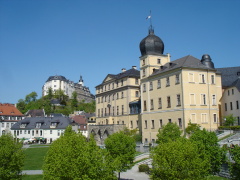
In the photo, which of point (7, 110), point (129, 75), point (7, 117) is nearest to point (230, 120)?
point (129, 75)

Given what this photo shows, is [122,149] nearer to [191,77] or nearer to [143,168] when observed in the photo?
[143,168]

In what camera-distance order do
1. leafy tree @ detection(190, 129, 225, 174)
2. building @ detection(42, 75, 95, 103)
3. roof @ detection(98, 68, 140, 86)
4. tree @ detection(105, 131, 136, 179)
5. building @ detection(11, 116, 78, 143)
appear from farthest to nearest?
building @ detection(42, 75, 95, 103) < building @ detection(11, 116, 78, 143) < roof @ detection(98, 68, 140, 86) < tree @ detection(105, 131, 136, 179) < leafy tree @ detection(190, 129, 225, 174)

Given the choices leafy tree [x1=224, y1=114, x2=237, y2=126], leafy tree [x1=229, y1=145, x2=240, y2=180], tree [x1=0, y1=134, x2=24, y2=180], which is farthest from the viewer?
leafy tree [x1=224, y1=114, x2=237, y2=126]

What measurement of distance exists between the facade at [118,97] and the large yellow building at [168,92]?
0.66 ft

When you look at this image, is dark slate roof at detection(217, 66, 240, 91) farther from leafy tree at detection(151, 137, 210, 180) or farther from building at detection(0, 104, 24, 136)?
building at detection(0, 104, 24, 136)

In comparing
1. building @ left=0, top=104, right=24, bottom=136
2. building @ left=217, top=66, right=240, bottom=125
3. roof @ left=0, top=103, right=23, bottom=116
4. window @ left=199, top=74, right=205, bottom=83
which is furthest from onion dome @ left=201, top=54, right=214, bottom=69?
roof @ left=0, top=103, right=23, bottom=116

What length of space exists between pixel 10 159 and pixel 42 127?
55.5 metres

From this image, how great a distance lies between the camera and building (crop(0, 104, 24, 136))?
79.1m

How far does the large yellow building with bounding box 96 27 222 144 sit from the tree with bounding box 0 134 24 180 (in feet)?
88.3

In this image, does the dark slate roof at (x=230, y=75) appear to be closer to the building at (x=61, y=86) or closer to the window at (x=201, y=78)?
the window at (x=201, y=78)

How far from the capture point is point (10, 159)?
20.1 m

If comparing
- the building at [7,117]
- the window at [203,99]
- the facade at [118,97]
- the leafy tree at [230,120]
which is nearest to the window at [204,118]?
the window at [203,99]

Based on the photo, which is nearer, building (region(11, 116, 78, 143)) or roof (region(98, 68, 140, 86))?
roof (region(98, 68, 140, 86))

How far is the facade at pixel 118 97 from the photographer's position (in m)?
59.8
